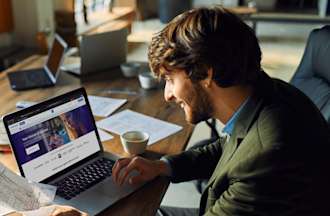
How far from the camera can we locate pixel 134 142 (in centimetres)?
149

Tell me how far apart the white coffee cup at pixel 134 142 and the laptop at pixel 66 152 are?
0.20 ft

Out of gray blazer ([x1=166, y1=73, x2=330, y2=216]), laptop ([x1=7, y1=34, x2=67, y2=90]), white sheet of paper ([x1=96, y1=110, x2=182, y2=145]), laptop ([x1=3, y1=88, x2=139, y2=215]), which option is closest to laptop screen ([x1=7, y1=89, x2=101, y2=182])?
laptop ([x1=3, y1=88, x2=139, y2=215])

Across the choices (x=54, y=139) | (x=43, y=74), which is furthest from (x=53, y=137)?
(x=43, y=74)

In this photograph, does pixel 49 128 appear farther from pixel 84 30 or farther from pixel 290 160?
pixel 84 30

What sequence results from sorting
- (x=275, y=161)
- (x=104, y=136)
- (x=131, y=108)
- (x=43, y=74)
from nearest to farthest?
(x=275, y=161)
(x=104, y=136)
(x=131, y=108)
(x=43, y=74)

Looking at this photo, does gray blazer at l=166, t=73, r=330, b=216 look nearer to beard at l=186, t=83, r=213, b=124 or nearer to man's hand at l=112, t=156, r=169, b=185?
beard at l=186, t=83, r=213, b=124

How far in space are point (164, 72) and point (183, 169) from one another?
403mm

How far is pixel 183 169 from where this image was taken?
1.45 metres

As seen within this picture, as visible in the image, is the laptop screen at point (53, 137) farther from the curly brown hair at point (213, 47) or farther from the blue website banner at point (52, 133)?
the curly brown hair at point (213, 47)

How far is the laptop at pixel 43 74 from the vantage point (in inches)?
85.3

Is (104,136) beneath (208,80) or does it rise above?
beneath

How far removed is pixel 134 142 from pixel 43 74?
1.03 metres

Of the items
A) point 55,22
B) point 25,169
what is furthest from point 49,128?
point 55,22

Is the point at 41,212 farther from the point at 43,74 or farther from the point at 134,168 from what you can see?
the point at 43,74
